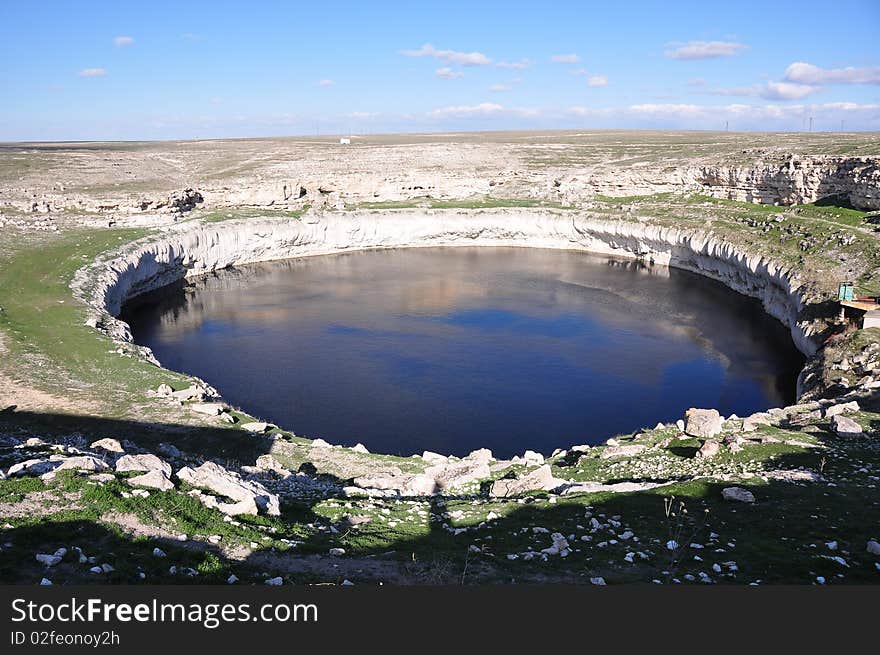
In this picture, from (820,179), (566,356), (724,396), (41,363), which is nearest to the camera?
(41,363)

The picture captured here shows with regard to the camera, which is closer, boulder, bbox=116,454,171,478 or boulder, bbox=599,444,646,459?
boulder, bbox=116,454,171,478

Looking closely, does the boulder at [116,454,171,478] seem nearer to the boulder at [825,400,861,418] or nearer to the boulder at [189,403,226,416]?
the boulder at [189,403,226,416]

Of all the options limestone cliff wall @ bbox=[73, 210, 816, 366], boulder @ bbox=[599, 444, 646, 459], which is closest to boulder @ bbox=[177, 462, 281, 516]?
boulder @ bbox=[599, 444, 646, 459]

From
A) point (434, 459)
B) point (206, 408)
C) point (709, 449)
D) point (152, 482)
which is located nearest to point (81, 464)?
point (152, 482)

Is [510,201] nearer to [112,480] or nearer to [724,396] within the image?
[724,396]

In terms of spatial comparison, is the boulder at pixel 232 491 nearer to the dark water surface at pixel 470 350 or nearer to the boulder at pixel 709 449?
the boulder at pixel 709 449

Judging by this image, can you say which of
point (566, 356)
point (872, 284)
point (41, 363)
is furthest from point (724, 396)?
point (41, 363)
